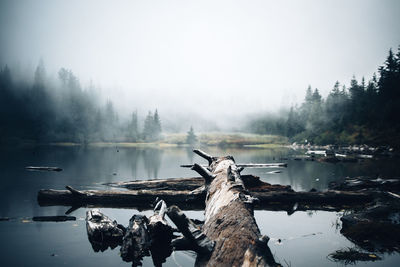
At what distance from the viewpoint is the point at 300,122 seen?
122812mm

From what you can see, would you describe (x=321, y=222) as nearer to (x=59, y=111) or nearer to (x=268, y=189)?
(x=268, y=189)

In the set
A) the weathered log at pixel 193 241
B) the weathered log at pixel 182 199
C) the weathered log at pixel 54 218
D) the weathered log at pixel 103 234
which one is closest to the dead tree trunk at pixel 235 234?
the weathered log at pixel 193 241

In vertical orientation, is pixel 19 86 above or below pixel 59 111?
above

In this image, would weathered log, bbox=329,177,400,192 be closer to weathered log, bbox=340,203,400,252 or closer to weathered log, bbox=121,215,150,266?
weathered log, bbox=340,203,400,252

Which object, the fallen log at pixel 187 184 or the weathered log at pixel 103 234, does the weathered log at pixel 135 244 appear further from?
the fallen log at pixel 187 184

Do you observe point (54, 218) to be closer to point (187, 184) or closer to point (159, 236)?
point (159, 236)

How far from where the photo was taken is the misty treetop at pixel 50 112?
411ft

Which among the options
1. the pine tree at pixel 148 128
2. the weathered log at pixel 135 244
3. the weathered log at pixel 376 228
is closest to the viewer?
the weathered log at pixel 135 244

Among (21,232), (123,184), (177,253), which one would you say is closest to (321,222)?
(177,253)

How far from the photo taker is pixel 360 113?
79000mm

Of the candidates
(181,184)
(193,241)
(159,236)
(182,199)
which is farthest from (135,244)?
(181,184)

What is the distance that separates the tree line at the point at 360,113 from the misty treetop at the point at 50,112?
113 metres

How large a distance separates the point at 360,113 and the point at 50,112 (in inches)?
5723

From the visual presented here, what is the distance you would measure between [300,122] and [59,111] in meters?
131
